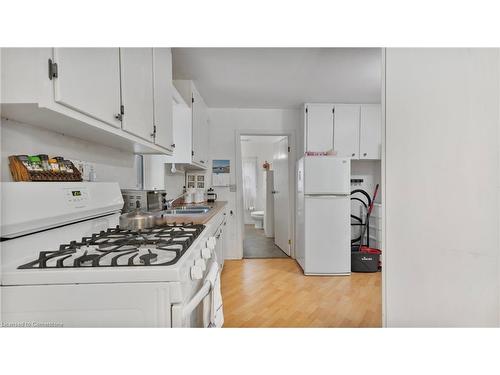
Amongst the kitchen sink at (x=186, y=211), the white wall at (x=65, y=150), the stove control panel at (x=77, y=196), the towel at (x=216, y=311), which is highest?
the white wall at (x=65, y=150)

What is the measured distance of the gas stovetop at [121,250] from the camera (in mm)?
742

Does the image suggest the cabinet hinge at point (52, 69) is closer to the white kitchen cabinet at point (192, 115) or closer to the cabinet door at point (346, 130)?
the white kitchen cabinet at point (192, 115)

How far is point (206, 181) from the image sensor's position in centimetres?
356

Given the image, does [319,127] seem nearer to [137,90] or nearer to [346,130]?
[346,130]

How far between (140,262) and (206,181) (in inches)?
112

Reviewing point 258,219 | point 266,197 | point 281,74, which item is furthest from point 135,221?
point 258,219

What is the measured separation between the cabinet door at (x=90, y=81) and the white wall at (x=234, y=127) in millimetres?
2489

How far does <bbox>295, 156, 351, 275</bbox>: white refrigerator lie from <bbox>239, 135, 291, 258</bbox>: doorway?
77cm

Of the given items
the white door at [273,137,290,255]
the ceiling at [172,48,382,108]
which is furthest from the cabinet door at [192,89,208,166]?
the white door at [273,137,290,255]

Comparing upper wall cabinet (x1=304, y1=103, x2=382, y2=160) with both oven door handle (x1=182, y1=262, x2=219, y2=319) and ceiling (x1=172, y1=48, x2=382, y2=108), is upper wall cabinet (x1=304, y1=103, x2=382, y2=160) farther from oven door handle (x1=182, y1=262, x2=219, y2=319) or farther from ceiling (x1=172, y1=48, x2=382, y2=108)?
oven door handle (x1=182, y1=262, x2=219, y2=319)

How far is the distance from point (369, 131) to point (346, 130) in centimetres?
34

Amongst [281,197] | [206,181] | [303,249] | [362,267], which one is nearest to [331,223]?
[303,249]

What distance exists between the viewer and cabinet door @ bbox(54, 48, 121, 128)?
793 millimetres

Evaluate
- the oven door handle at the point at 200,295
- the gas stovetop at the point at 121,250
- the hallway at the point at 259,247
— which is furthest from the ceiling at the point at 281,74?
the hallway at the point at 259,247
